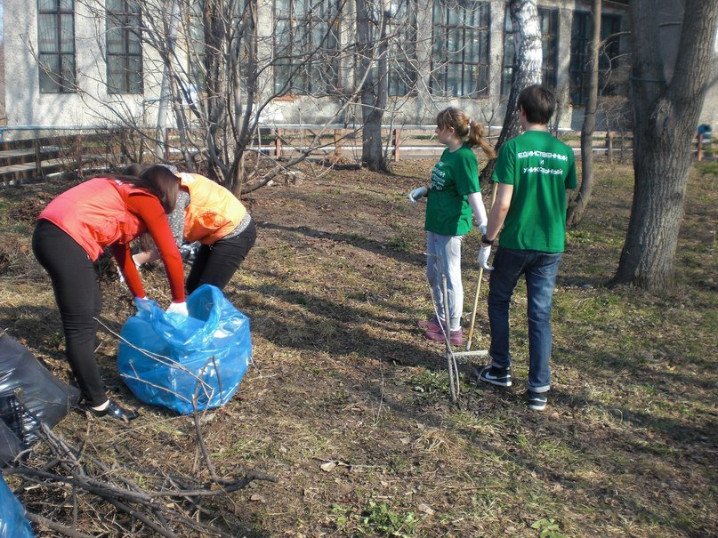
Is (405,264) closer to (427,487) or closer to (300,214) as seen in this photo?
(300,214)

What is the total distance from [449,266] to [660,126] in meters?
2.40

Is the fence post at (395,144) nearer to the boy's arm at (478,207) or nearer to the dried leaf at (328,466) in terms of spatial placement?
the boy's arm at (478,207)

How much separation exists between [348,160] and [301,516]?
11463mm

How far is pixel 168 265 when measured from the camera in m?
3.88

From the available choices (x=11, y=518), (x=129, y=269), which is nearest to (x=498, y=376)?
(x=129, y=269)

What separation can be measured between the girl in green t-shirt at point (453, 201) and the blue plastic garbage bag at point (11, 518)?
101 inches

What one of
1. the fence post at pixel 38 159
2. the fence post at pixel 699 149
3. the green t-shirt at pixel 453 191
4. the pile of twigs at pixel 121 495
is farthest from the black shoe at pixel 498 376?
the fence post at pixel 699 149

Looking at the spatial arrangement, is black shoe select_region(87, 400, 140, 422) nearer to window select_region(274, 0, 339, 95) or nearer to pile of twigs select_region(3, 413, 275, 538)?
pile of twigs select_region(3, 413, 275, 538)

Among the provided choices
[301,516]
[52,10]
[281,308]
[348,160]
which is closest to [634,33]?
[281,308]

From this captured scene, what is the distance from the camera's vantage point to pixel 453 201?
4871 millimetres

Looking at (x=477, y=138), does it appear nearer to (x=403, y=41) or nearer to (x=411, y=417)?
(x=411, y=417)

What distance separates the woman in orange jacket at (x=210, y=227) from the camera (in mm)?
4184

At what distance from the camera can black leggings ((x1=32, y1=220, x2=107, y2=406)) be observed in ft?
12.1

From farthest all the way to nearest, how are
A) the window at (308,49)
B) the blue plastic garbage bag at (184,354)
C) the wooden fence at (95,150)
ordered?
the wooden fence at (95,150)
the window at (308,49)
the blue plastic garbage bag at (184,354)
